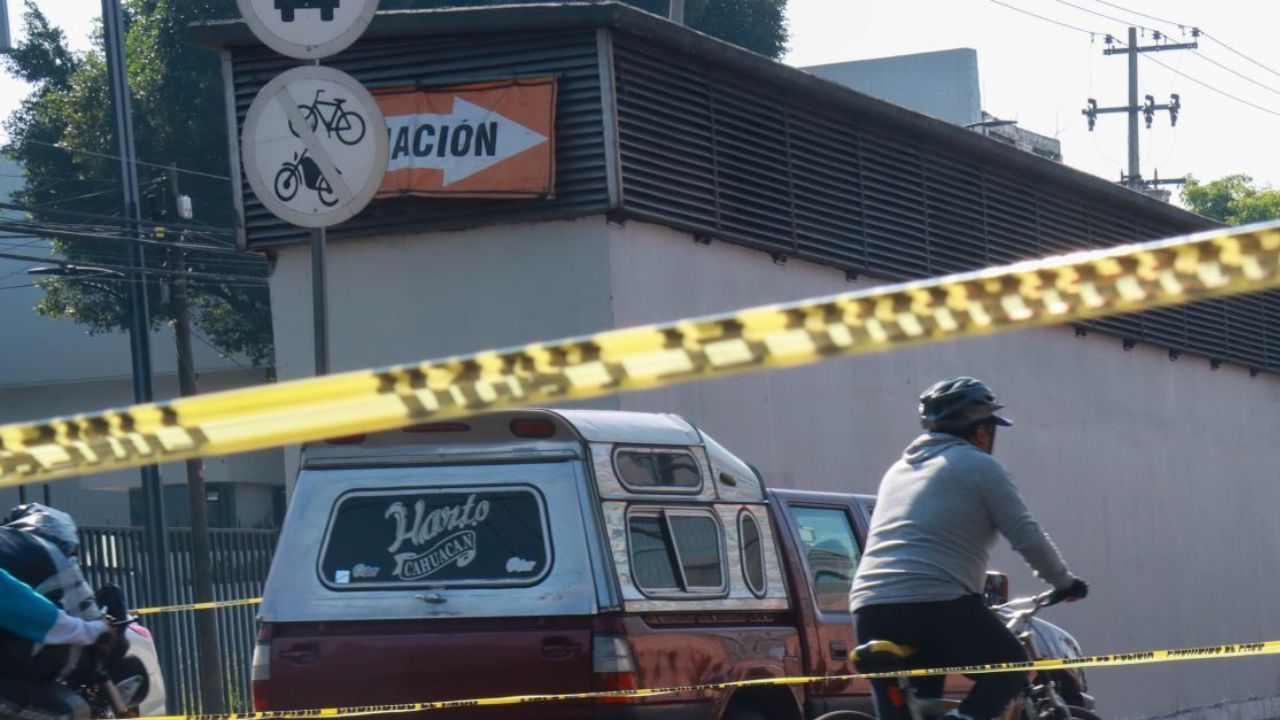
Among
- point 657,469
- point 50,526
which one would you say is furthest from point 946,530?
point 50,526

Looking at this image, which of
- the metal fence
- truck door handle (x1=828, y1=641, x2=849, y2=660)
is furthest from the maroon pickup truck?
the metal fence

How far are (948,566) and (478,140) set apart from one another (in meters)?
7.44

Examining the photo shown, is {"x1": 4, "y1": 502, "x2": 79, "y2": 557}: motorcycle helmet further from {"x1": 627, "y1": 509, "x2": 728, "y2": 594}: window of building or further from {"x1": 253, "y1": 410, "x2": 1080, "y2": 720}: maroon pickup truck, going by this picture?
{"x1": 627, "y1": 509, "x2": 728, "y2": 594}: window of building

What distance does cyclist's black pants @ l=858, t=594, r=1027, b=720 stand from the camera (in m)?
6.15

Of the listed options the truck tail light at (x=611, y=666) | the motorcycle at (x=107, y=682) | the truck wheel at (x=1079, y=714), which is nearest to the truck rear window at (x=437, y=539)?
the truck tail light at (x=611, y=666)

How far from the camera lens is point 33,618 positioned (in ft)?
23.6

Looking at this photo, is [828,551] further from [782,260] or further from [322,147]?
[782,260]

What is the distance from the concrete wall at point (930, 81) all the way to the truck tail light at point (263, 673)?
40.7 metres

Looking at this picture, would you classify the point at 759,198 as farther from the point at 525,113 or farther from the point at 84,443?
the point at 84,443

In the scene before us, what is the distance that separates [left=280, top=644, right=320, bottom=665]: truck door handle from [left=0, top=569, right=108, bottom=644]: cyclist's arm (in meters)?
0.80

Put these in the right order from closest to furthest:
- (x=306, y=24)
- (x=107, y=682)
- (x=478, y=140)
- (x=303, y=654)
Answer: (x=303, y=654)
(x=107, y=682)
(x=306, y=24)
(x=478, y=140)

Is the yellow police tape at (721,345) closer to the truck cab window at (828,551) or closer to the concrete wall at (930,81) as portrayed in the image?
the truck cab window at (828,551)

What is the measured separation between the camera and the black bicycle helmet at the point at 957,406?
20.9ft

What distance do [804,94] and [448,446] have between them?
8.12 m
